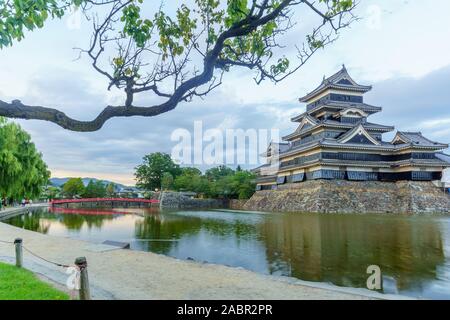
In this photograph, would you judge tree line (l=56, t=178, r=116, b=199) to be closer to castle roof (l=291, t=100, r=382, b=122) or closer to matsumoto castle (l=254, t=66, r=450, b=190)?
matsumoto castle (l=254, t=66, r=450, b=190)

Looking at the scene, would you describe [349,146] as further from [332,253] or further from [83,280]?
[83,280]

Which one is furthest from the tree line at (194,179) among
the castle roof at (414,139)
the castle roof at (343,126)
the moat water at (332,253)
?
the moat water at (332,253)

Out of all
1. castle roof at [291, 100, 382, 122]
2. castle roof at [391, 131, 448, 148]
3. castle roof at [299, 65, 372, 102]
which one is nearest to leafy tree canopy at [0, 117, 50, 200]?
castle roof at [291, 100, 382, 122]

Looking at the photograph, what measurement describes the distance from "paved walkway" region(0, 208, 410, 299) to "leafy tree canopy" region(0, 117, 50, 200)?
12412 millimetres

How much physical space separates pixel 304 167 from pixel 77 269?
31.0 m

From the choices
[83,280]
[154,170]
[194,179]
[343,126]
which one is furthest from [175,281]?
[154,170]

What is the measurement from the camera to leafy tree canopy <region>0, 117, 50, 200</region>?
61.6ft

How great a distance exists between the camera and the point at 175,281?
6090 millimetres

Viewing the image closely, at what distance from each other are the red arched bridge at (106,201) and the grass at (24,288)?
4403 centimetres

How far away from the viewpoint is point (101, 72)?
5.30m

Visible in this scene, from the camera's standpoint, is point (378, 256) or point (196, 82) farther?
point (378, 256)

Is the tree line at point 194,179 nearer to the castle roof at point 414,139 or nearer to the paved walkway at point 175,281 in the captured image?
the castle roof at point 414,139
